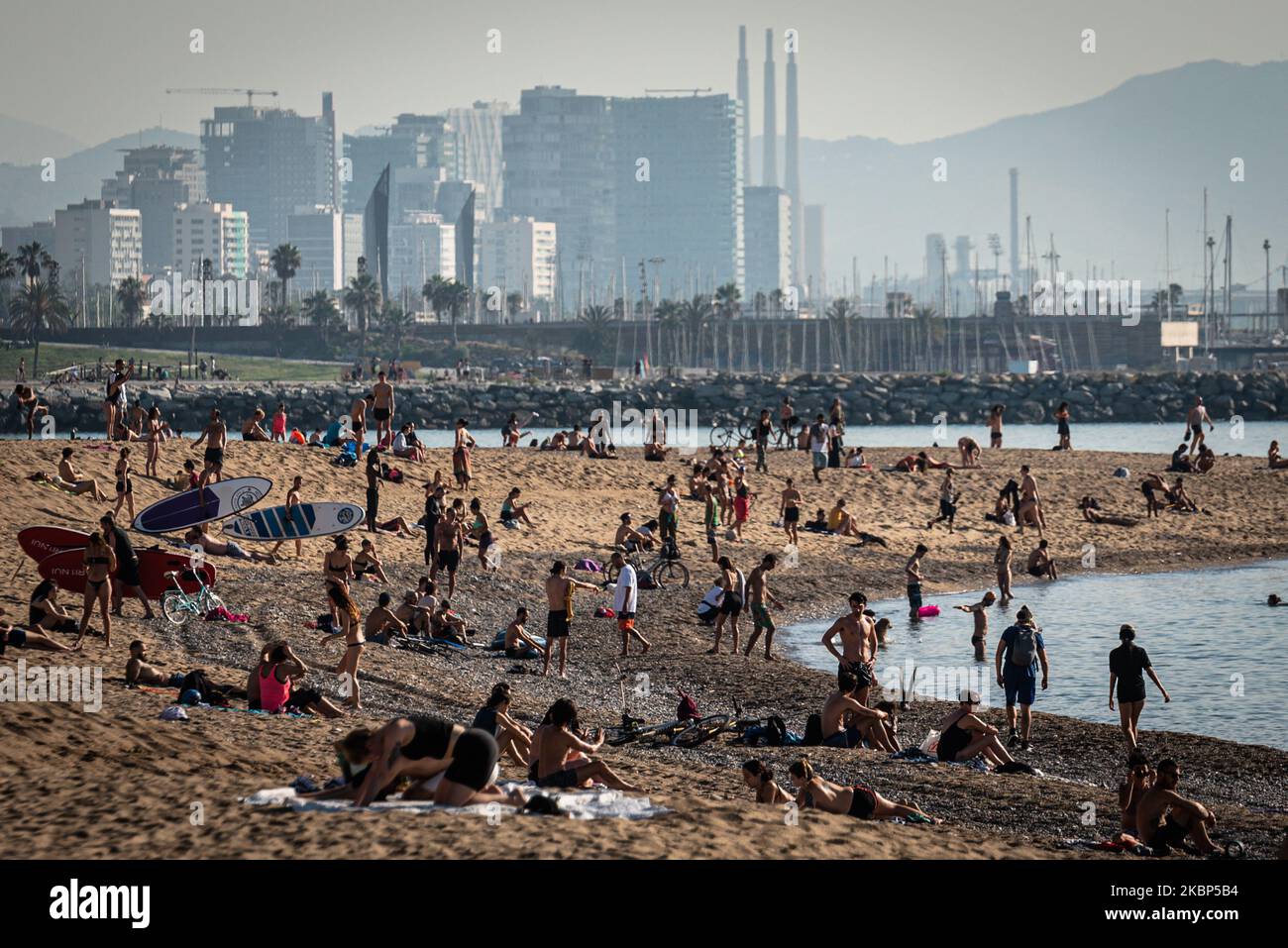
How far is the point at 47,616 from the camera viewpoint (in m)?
18.9

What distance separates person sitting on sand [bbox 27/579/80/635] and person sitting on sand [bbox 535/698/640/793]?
8309mm

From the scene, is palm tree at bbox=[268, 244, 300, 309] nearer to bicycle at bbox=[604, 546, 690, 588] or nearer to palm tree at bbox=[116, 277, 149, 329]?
palm tree at bbox=[116, 277, 149, 329]

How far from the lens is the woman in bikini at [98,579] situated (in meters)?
18.4

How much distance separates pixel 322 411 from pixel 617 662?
65.9 m

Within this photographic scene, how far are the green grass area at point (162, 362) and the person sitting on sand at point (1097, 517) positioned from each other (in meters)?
86.1

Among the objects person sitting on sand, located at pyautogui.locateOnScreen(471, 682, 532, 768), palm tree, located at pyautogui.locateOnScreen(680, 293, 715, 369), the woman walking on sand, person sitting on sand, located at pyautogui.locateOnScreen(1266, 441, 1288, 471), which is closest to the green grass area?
palm tree, located at pyautogui.locateOnScreen(680, 293, 715, 369)

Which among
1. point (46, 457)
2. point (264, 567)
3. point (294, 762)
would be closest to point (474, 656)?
point (264, 567)

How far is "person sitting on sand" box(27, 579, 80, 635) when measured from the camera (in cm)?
1881

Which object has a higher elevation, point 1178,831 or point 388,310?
point 388,310

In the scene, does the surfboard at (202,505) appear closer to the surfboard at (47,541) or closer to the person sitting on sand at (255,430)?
the surfboard at (47,541)

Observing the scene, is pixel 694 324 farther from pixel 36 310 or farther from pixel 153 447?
pixel 153 447

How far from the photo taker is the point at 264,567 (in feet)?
84.7

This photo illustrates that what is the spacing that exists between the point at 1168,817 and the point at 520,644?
10.9 meters

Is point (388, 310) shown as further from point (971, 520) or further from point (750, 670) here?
point (750, 670)
